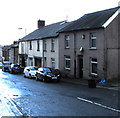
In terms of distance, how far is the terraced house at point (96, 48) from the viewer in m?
21.6

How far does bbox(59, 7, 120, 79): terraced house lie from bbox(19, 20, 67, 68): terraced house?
4.40m

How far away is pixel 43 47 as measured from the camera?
35719 millimetres

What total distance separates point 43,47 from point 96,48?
577 inches

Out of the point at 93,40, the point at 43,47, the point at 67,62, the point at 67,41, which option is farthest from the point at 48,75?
the point at 43,47

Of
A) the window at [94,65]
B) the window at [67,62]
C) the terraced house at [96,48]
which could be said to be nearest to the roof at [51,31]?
the window at [67,62]

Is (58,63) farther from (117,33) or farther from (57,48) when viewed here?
(117,33)

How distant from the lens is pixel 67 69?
1115 inches

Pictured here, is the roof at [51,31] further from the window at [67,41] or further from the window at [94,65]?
the window at [94,65]

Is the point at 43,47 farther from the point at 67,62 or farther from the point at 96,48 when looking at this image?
the point at 96,48

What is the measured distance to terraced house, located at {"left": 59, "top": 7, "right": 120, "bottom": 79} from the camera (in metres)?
21.6

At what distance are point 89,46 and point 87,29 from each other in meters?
1.85

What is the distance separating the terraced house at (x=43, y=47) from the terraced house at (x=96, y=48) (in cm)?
440

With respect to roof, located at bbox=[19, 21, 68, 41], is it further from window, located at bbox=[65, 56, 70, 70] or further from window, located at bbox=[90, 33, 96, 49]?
window, located at bbox=[90, 33, 96, 49]

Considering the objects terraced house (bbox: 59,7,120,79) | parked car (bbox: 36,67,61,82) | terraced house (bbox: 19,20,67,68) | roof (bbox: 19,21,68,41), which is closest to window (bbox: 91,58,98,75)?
terraced house (bbox: 59,7,120,79)
